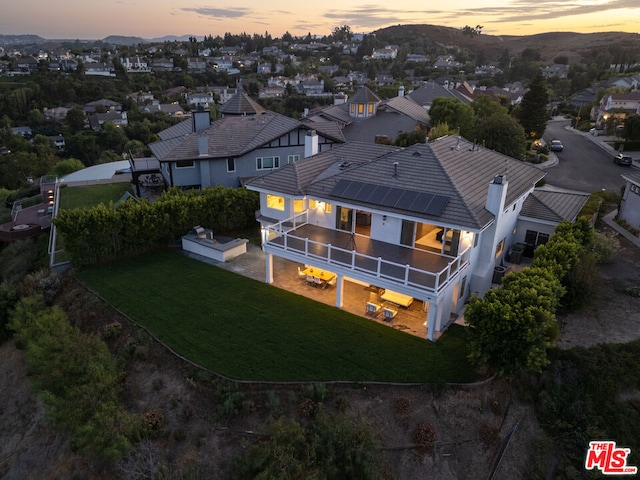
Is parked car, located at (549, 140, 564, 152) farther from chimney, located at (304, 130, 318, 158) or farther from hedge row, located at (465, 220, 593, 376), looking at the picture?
hedge row, located at (465, 220, 593, 376)

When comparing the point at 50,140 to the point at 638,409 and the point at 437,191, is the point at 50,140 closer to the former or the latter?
the point at 437,191

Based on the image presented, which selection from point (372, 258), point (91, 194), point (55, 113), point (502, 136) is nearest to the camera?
point (372, 258)

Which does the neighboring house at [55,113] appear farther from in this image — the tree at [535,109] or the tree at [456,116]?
the tree at [535,109]

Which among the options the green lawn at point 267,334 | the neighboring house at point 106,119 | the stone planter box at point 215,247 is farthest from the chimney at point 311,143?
the neighboring house at point 106,119

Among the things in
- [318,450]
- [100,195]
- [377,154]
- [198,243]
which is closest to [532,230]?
[377,154]

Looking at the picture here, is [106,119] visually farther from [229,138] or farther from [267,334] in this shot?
[267,334]

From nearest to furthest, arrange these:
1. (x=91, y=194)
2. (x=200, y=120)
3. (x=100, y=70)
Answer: (x=200, y=120), (x=91, y=194), (x=100, y=70)

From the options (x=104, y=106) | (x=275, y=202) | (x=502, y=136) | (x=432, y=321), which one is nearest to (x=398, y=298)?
(x=432, y=321)
